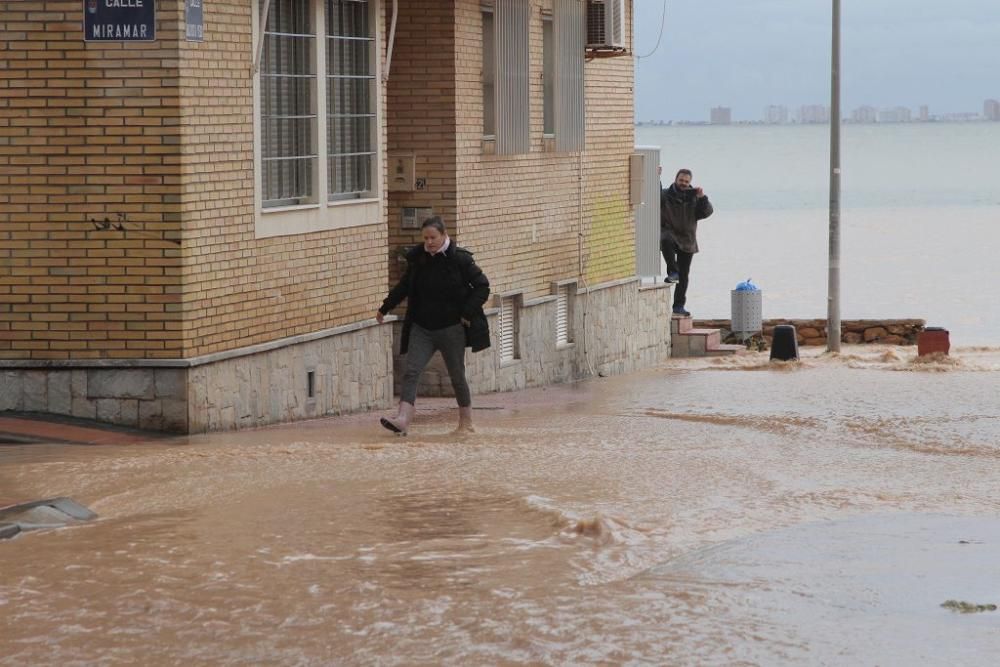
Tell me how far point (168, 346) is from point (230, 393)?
0.80m

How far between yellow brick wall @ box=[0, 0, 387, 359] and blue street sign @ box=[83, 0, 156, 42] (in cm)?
6

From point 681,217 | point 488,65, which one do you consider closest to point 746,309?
point 681,217

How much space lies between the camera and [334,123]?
15844mm

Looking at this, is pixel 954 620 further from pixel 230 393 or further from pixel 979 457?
pixel 230 393

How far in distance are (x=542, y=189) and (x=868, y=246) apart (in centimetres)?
4784

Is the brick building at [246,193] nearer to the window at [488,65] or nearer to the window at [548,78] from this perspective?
the window at [488,65]

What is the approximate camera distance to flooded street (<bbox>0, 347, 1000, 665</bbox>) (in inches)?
305

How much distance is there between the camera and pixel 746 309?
1074 inches

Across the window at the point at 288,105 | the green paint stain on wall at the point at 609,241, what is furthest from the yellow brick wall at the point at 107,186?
the green paint stain on wall at the point at 609,241

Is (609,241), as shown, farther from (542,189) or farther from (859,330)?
(859,330)

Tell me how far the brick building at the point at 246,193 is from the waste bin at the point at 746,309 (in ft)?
25.0

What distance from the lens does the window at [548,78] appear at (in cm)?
2072

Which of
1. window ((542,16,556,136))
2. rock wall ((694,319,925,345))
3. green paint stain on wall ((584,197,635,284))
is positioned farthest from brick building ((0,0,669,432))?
rock wall ((694,319,925,345))

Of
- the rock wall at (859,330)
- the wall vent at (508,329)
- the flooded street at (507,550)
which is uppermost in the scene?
the wall vent at (508,329)
